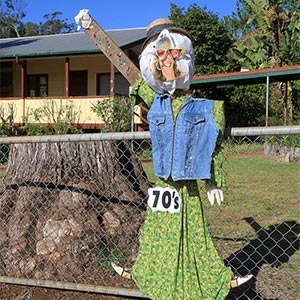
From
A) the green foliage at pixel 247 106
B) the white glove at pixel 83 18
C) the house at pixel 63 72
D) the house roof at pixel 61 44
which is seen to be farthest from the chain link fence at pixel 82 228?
the green foliage at pixel 247 106

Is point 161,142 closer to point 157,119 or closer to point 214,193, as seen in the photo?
point 157,119

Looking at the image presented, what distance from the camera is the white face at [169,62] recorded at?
8.00ft

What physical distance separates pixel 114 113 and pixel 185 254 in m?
11.9

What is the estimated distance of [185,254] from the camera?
2484 mm

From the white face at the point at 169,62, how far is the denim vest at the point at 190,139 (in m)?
0.13

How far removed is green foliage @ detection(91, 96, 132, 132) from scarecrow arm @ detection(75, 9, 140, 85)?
33.9ft

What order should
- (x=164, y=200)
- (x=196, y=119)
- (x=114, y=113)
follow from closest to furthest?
1. (x=196, y=119)
2. (x=164, y=200)
3. (x=114, y=113)

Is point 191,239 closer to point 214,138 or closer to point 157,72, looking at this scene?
point 214,138

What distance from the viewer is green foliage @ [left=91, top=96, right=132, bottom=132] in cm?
1388

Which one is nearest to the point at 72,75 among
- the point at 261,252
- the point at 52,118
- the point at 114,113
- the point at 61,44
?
the point at 61,44

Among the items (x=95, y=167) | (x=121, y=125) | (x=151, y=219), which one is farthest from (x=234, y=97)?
(x=151, y=219)

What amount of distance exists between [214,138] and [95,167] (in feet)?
5.30

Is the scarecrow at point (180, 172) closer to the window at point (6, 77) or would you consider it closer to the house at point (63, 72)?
the house at point (63, 72)

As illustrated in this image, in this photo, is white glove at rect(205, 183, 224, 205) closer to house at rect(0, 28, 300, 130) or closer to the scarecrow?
the scarecrow
